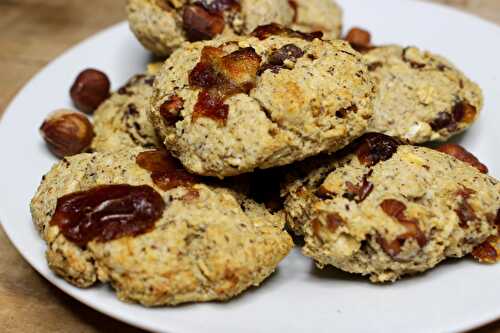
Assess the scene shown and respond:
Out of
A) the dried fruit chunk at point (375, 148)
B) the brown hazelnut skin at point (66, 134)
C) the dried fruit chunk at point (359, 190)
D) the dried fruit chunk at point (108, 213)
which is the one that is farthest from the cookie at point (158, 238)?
the brown hazelnut skin at point (66, 134)

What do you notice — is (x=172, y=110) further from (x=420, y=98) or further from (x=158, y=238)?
(x=420, y=98)

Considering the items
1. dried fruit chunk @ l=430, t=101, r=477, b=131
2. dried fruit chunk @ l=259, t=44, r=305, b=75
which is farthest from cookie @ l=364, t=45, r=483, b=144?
dried fruit chunk @ l=259, t=44, r=305, b=75

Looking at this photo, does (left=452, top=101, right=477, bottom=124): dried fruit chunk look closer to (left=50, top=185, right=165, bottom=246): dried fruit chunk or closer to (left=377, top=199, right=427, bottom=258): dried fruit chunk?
(left=377, top=199, right=427, bottom=258): dried fruit chunk

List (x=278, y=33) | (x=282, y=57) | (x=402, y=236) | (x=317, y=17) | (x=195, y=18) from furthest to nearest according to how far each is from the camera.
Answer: (x=317, y=17) < (x=195, y=18) < (x=278, y=33) < (x=282, y=57) < (x=402, y=236)

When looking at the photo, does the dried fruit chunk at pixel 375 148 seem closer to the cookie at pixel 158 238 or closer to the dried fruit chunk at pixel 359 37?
the cookie at pixel 158 238

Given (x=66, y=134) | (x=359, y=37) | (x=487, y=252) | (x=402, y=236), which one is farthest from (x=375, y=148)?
(x=66, y=134)

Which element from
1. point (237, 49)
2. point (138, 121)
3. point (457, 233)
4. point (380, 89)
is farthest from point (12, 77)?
point (457, 233)

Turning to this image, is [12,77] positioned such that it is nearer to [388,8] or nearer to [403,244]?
[388,8]
